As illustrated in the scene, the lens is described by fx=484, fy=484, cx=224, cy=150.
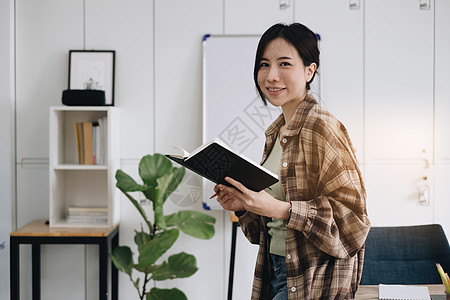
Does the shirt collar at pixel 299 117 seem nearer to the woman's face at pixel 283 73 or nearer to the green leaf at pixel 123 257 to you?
the woman's face at pixel 283 73

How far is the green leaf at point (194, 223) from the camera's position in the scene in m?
2.76

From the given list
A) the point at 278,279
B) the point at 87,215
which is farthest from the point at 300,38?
the point at 87,215

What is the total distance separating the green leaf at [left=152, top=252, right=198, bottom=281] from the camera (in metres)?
2.78

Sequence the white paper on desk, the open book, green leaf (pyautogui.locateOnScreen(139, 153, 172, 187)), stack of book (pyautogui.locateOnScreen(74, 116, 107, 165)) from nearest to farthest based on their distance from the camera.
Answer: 1. the open book
2. the white paper on desk
3. green leaf (pyautogui.locateOnScreen(139, 153, 172, 187))
4. stack of book (pyautogui.locateOnScreen(74, 116, 107, 165))

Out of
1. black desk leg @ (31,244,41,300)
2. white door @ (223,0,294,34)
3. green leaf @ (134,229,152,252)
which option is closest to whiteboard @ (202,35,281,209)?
white door @ (223,0,294,34)

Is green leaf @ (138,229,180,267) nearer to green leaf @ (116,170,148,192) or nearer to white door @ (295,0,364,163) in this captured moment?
green leaf @ (116,170,148,192)

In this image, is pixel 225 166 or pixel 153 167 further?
pixel 153 167

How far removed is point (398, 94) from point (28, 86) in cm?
247

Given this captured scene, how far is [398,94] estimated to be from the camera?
10.6ft

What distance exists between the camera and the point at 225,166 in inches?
55.8

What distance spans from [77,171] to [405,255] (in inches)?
82.8

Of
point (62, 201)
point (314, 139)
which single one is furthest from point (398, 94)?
point (62, 201)

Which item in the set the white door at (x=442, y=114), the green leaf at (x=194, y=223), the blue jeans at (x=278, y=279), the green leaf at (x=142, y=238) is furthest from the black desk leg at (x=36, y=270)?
the white door at (x=442, y=114)

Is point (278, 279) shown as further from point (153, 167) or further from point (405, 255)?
point (153, 167)
